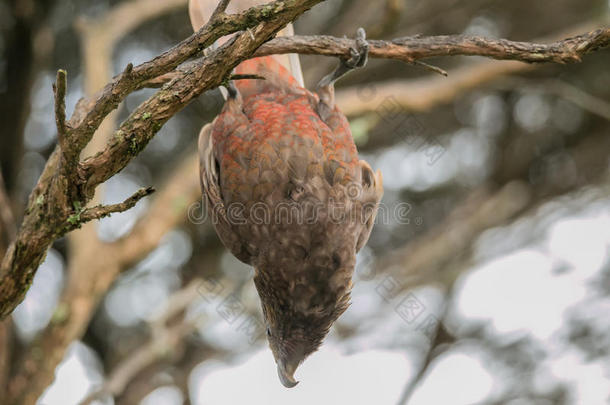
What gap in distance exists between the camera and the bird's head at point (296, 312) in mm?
3033

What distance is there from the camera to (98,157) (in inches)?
77.9

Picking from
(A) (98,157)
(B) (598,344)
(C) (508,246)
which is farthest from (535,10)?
(A) (98,157)

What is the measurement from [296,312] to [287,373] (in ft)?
1.07

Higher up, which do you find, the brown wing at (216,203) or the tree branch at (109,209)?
the tree branch at (109,209)

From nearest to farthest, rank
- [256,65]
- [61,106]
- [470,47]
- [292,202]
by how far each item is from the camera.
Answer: [61,106]
[470,47]
[292,202]
[256,65]

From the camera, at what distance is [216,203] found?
328 cm

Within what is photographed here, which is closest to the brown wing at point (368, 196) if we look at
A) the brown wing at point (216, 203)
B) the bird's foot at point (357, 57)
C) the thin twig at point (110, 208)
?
the bird's foot at point (357, 57)

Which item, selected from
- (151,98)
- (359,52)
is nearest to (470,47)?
(359,52)

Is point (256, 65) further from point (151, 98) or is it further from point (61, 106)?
point (61, 106)

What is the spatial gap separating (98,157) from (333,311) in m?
1.49

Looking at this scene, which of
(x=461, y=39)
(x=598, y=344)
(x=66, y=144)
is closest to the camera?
(x=66, y=144)

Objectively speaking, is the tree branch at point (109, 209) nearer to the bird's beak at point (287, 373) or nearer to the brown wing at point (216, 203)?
the brown wing at point (216, 203)

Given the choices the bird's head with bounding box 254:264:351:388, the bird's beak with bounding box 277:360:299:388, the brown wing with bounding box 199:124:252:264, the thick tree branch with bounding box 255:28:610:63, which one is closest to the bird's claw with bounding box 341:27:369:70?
the thick tree branch with bounding box 255:28:610:63

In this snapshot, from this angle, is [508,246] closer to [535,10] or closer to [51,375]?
[535,10]
